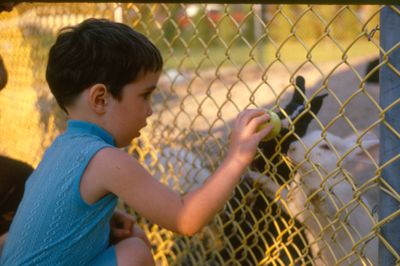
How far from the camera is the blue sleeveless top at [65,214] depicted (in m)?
1.97

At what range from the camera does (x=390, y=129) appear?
5.77 ft

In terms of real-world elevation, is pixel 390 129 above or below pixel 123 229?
below

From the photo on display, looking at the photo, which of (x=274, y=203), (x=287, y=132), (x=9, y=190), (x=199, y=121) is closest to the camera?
(x=287, y=132)

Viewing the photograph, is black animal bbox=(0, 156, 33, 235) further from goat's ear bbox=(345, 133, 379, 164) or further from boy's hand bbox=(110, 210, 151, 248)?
goat's ear bbox=(345, 133, 379, 164)

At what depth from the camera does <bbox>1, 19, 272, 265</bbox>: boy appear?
1899mm

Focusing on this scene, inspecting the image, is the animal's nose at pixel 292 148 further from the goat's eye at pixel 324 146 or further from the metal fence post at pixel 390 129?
the metal fence post at pixel 390 129

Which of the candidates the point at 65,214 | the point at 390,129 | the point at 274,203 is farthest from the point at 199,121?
the point at 390,129

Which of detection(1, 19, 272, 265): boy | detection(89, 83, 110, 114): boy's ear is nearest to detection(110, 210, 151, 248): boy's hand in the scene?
detection(1, 19, 272, 265): boy

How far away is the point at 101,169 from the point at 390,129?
0.87 metres

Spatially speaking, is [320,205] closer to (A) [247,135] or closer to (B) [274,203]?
(B) [274,203]

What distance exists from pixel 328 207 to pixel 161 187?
895mm

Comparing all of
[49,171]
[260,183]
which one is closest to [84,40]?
[49,171]

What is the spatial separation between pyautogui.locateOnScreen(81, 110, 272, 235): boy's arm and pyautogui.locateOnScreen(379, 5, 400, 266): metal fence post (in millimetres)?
415

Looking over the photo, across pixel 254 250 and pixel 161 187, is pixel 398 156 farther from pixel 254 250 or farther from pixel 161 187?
pixel 254 250
